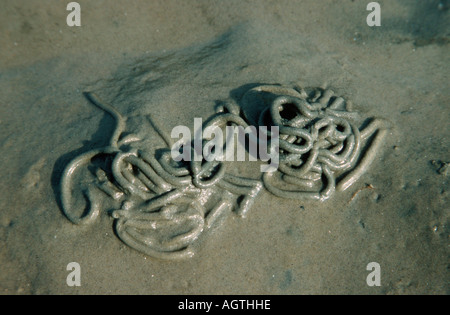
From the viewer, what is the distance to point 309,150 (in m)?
4.04

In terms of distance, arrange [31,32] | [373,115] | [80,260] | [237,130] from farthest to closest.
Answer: [31,32] → [373,115] → [237,130] → [80,260]

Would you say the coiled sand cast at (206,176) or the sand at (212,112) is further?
the coiled sand cast at (206,176)

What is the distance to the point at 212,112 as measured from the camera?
440 centimetres

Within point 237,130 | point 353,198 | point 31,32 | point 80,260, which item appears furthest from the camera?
point 31,32

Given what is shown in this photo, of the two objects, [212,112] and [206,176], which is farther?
[212,112]

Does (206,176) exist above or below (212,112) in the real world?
below

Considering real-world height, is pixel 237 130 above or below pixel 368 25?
below

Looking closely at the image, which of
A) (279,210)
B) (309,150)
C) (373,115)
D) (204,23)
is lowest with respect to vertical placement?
(279,210)

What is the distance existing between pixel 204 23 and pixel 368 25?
2953 millimetres

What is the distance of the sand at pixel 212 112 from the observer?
352 cm

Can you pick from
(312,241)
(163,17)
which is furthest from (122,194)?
(163,17)

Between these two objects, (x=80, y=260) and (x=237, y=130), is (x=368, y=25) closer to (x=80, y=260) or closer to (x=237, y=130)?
(x=237, y=130)

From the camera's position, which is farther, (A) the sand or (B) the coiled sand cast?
(B) the coiled sand cast

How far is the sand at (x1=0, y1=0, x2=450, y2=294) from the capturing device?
3516 millimetres
